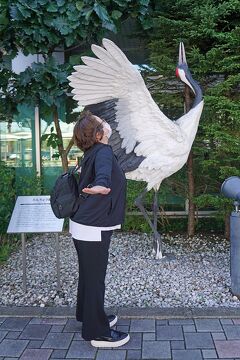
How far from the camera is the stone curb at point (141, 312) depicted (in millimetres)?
3688

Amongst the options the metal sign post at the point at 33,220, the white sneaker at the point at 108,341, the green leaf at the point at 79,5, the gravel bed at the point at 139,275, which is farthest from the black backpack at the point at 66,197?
the green leaf at the point at 79,5

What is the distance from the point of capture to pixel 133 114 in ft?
15.4

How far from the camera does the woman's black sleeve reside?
8.84 ft

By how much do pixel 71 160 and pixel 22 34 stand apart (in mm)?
2764

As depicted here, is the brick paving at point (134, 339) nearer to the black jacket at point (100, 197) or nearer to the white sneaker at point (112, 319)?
the white sneaker at point (112, 319)

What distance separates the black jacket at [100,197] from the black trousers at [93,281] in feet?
0.38

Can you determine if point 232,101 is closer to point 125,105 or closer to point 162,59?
point 162,59

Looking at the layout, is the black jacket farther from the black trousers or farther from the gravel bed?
the gravel bed

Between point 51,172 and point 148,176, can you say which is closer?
point 148,176

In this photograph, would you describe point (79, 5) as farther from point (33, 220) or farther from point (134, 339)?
point (134, 339)

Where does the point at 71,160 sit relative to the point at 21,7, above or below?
below

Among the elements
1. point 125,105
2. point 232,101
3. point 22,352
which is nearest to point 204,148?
point 232,101

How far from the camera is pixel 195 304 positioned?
13.2 feet

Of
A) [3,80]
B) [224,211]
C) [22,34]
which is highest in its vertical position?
[22,34]
